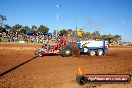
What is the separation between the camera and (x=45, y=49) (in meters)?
21.0

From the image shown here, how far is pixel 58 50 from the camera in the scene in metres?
21.2

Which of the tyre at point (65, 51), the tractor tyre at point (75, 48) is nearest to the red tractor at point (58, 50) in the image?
the tyre at point (65, 51)

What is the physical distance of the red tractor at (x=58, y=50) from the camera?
67.6 feet

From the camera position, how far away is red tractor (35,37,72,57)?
67.6 ft

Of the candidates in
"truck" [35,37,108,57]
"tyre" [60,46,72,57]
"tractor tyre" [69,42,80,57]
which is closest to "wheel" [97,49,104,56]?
"truck" [35,37,108,57]

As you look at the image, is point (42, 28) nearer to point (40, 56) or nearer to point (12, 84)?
point (40, 56)

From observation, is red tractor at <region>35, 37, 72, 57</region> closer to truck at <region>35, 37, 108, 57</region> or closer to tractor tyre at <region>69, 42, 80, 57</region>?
truck at <region>35, 37, 108, 57</region>

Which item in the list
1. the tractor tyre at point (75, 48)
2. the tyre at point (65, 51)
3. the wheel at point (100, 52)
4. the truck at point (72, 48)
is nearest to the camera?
the tyre at point (65, 51)

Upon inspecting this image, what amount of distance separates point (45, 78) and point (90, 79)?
148 inches

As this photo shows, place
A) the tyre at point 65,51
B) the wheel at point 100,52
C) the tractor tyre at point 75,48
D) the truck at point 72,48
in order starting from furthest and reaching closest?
1. the wheel at point 100,52
2. the tractor tyre at point 75,48
3. the truck at point 72,48
4. the tyre at point 65,51

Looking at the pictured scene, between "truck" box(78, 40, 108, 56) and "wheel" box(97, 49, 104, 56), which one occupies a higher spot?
"truck" box(78, 40, 108, 56)

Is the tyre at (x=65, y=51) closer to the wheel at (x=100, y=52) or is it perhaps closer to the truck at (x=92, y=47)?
the truck at (x=92, y=47)

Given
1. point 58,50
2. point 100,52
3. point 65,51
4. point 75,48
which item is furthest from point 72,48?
point 100,52

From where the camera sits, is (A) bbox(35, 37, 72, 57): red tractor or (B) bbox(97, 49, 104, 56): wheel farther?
(B) bbox(97, 49, 104, 56): wheel
